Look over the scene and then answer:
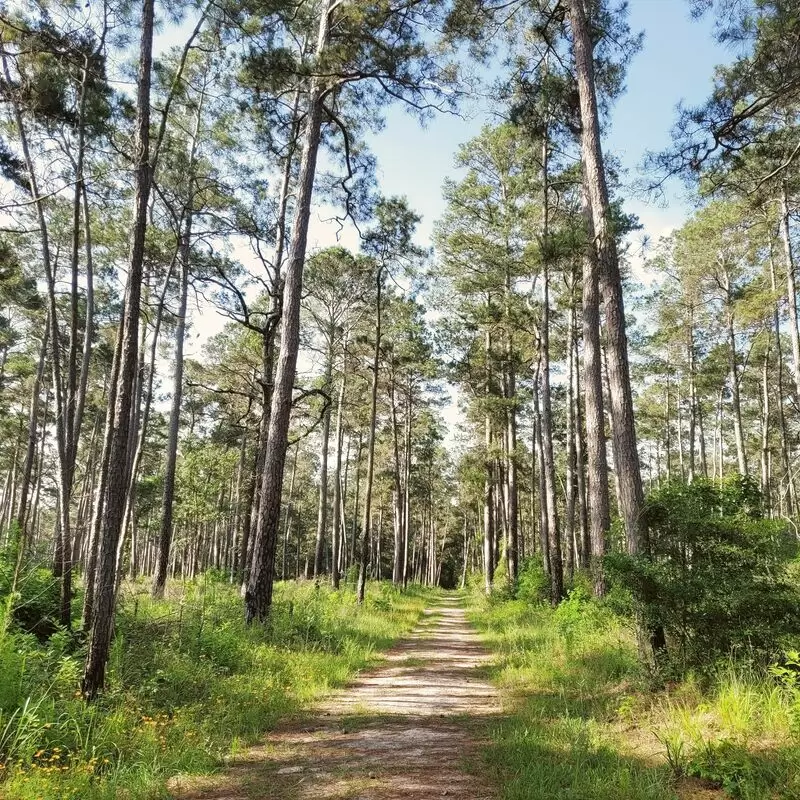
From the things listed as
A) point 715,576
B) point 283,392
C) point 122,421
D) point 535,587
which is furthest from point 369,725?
point 535,587

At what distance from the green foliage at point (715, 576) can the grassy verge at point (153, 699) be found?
410 centimetres

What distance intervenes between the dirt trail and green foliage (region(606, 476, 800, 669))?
216 cm

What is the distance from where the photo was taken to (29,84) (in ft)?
29.2

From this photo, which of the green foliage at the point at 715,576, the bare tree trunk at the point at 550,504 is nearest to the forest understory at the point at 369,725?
the green foliage at the point at 715,576

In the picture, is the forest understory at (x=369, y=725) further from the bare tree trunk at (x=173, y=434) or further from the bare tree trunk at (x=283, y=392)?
the bare tree trunk at (x=173, y=434)

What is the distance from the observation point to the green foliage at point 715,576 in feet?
16.3

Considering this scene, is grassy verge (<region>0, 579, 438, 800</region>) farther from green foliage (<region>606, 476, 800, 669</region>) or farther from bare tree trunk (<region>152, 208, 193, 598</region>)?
bare tree trunk (<region>152, 208, 193, 598</region>)

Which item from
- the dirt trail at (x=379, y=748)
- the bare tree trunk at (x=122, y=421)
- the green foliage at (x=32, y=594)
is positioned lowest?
the dirt trail at (x=379, y=748)

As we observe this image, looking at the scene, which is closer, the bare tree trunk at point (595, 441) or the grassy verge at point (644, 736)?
the grassy verge at point (644, 736)

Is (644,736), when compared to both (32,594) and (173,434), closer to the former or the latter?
(32,594)

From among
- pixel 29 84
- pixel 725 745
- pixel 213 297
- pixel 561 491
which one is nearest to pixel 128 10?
pixel 29 84

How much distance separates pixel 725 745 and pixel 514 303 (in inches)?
564

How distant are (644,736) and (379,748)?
2.28m

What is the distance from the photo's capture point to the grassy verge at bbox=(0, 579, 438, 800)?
11.9ft
